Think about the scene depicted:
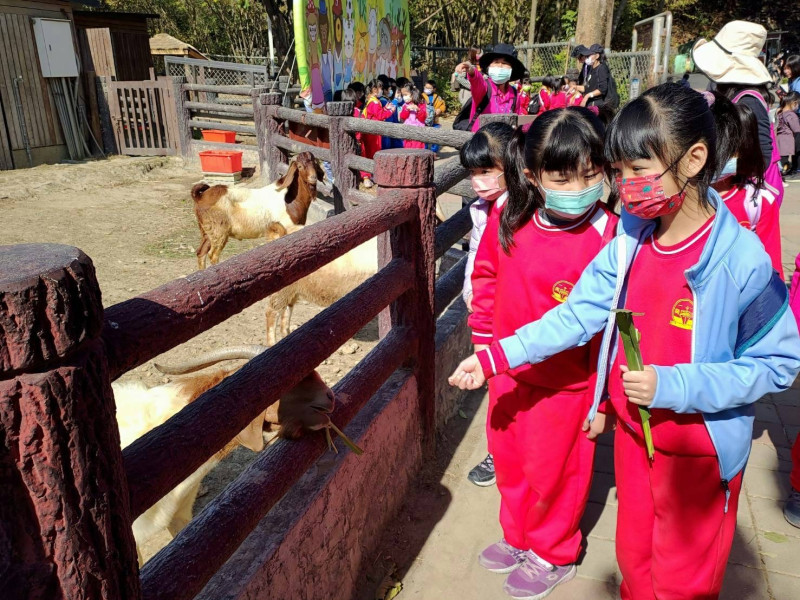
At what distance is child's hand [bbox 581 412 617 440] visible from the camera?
2004 millimetres

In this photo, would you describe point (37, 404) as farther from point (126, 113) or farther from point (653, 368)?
point (126, 113)

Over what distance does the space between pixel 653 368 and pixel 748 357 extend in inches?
9.3

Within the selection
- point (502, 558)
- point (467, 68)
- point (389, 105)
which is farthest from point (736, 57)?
point (389, 105)

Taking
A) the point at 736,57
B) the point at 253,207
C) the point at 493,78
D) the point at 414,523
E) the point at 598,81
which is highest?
the point at 736,57

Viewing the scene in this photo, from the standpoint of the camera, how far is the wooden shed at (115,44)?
42.0ft

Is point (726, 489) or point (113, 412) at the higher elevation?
point (113, 412)

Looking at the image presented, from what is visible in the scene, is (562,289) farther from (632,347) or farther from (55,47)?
(55,47)

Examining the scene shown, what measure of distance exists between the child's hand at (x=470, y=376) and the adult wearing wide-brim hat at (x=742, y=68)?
6.21ft

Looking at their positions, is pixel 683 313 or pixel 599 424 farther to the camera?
pixel 599 424

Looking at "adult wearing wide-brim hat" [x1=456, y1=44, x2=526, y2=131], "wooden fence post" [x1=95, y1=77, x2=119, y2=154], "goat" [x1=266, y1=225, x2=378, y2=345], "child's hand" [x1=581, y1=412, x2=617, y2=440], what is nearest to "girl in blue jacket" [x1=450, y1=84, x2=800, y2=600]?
"child's hand" [x1=581, y1=412, x2=617, y2=440]

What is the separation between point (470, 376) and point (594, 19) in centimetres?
1273

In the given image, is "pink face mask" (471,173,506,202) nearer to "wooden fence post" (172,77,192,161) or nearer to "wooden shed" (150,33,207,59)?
"wooden fence post" (172,77,192,161)

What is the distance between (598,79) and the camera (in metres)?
9.88

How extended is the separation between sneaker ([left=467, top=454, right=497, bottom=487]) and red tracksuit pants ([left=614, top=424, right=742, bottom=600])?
99 cm
